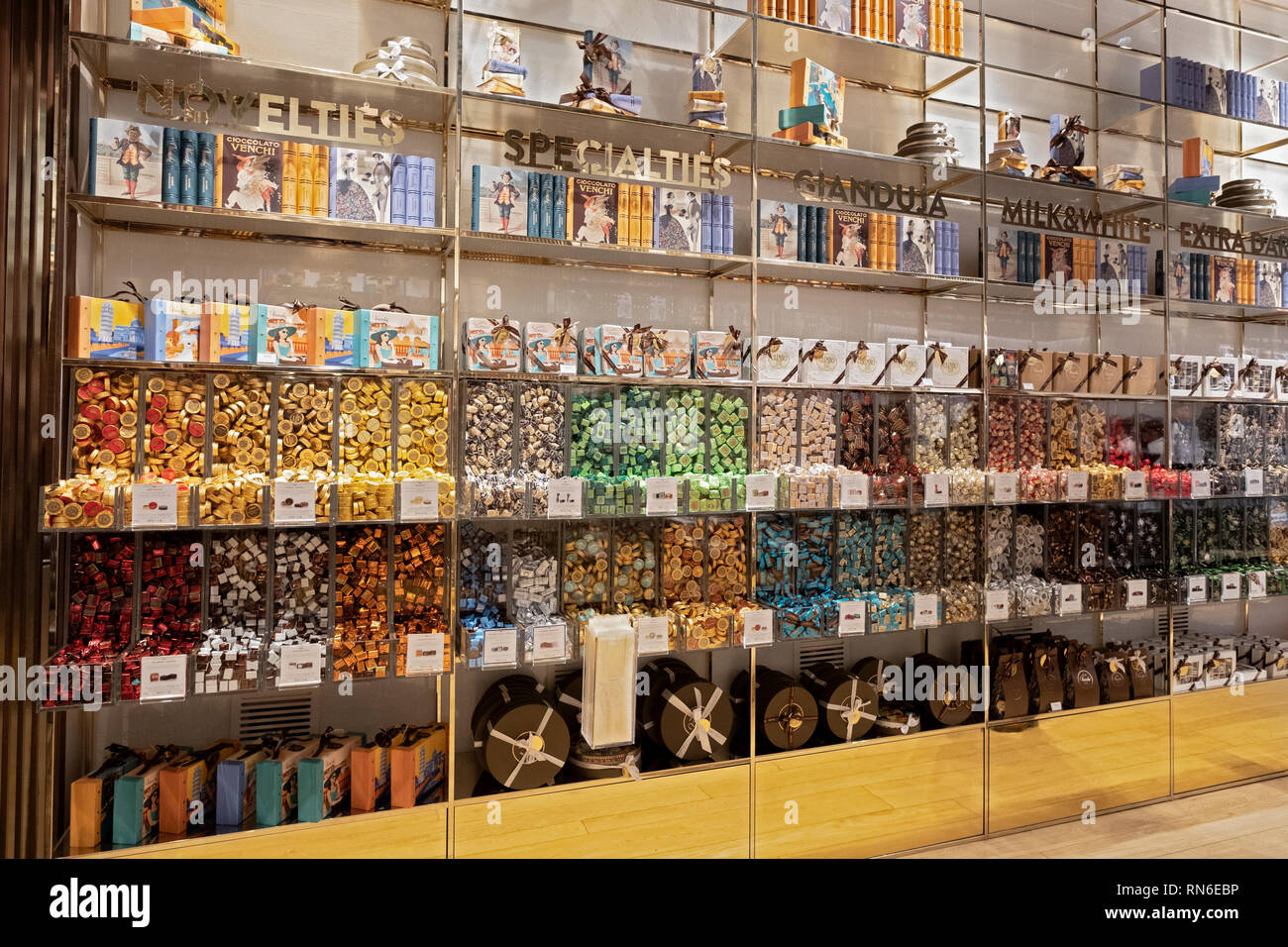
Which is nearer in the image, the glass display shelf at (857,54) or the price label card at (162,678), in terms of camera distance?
the price label card at (162,678)

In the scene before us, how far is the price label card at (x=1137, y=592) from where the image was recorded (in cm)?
364

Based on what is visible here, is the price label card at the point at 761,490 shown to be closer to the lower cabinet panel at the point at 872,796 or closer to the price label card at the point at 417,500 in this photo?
the lower cabinet panel at the point at 872,796

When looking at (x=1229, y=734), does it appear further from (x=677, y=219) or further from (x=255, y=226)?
(x=255, y=226)

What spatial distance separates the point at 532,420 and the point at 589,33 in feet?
4.93

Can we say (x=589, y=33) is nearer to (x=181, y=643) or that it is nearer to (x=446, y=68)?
(x=446, y=68)

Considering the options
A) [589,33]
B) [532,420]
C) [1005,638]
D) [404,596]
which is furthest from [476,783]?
[589,33]

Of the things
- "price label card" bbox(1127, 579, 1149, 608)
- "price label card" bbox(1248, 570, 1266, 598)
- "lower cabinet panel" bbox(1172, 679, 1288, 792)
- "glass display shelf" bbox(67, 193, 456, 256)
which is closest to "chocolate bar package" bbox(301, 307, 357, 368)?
"glass display shelf" bbox(67, 193, 456, 256)

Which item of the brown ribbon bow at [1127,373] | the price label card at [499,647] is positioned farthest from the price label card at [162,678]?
the brown ribbon bow at [1127,373]

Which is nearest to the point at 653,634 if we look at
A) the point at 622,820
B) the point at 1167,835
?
the point at 622,820

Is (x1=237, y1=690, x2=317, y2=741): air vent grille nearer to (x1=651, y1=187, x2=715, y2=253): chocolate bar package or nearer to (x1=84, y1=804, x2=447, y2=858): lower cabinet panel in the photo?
(x1=84, y1=804, x2=447, y2=858): lower cabinet panel

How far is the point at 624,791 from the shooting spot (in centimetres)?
282

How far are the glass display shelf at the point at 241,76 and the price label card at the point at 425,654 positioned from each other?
1864 mm

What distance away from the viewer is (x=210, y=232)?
2.71 m

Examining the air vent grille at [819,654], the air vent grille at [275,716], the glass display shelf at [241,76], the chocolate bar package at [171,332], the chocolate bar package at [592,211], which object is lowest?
the air vent grille at [275,716]
